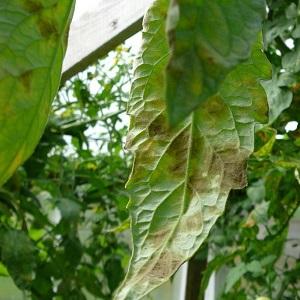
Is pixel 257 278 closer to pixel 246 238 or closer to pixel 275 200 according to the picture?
pixel 246 238

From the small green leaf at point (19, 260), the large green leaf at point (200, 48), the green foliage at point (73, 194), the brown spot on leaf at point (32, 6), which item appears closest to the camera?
the large green leaf at point (200, 48)

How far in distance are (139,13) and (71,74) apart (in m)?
0.29

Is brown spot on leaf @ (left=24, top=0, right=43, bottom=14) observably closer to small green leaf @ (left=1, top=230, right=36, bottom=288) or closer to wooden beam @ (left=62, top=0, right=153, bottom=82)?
wooden beam @ (left=62, top=0, right=153, bottom=82)

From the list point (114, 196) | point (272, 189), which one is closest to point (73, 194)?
point (114, 196)

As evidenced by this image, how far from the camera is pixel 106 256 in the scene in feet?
6.46

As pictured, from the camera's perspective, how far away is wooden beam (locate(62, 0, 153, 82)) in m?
0.96

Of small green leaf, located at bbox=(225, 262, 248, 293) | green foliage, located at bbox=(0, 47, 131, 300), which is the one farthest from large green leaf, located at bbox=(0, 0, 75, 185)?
small green leaf, located at bbox=(225, 262, 248, 293)

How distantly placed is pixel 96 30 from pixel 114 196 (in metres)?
0.71

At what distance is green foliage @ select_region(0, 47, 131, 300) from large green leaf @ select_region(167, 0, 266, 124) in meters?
0.90

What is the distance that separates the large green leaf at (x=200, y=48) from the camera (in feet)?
0.63

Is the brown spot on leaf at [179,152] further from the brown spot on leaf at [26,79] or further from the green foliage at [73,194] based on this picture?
the green foliage at [73,194]

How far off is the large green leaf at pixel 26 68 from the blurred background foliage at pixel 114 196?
21.4 inches

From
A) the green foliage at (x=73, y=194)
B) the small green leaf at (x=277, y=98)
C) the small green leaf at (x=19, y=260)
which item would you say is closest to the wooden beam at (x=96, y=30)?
the green foliage at (x=73, y=194)

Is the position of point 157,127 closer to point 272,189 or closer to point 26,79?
point 26,79
